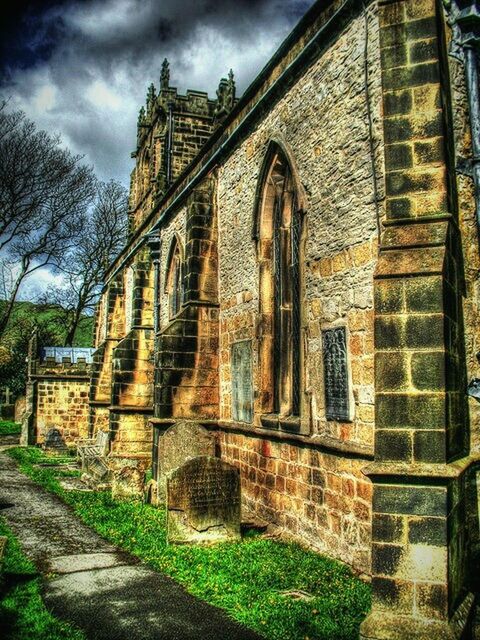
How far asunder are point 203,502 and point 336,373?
2.50m

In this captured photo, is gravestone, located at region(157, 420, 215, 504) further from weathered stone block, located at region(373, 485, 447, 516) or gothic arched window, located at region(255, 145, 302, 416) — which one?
weathered stone block, located at region(373, 485, 447, 516)

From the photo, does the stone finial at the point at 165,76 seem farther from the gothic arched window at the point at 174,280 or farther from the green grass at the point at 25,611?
the green grass at the point at 25,611

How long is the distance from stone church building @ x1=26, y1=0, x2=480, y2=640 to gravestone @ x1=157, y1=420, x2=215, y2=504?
499 mm

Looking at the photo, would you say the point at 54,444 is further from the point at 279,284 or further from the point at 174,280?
the point at 279,284

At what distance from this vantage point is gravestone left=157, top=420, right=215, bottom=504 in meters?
9.57

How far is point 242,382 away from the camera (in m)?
9.80

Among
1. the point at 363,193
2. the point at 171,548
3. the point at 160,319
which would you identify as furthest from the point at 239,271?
the point at 160,319

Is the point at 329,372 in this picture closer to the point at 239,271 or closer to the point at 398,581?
the point at 398,581

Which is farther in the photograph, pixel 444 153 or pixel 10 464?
pixel 10 464

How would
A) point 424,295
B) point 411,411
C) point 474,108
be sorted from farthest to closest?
point 474,108 < point 424,295 < point 411,411

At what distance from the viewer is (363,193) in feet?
21.2

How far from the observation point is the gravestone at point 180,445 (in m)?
9.57

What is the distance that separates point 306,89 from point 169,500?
5.80 metres

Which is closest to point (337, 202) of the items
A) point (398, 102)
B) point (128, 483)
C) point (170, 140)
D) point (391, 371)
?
point (398, 102)
